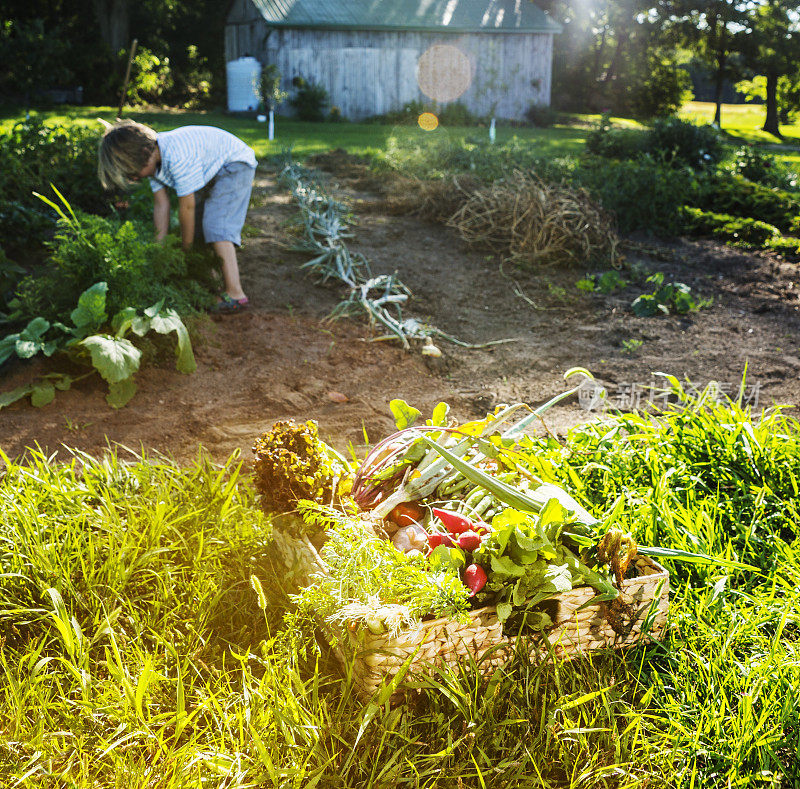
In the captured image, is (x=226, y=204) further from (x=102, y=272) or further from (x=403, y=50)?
(x=403, y=50)

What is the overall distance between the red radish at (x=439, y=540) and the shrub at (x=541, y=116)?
19.9m

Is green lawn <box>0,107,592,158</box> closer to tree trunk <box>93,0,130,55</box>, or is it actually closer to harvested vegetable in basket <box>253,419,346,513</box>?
tree trunk <box>93,0,130,55</box>

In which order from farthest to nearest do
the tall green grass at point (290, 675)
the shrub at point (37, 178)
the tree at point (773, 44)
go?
the tree at point (773, 44) < the shrub at point (37, 178) < the tall green grass at point (290, 675)

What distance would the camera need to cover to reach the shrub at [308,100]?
17.9 meters

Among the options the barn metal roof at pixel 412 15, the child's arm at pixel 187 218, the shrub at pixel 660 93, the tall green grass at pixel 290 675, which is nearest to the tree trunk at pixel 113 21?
the barn metal roof at pixel 412 15

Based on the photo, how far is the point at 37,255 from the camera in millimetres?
5211

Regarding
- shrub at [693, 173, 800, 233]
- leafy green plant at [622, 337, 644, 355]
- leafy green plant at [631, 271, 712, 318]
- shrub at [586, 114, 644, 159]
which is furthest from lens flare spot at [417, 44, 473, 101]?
leafy green plant at [622, 337, 644, 355]

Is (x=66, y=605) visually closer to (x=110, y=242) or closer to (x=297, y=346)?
(x=110, y=242)

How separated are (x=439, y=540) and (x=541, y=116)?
20423 mm

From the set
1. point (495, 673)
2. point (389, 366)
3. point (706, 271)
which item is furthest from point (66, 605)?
point (706, 271)

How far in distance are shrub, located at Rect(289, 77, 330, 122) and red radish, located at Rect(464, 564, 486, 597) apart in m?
18.0

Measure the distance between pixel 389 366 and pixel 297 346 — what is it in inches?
24.2

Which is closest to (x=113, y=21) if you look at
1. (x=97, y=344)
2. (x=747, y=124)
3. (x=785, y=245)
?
(x=785, y=245)

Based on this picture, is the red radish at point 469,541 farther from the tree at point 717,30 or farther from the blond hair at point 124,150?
the tree at point 717,30
